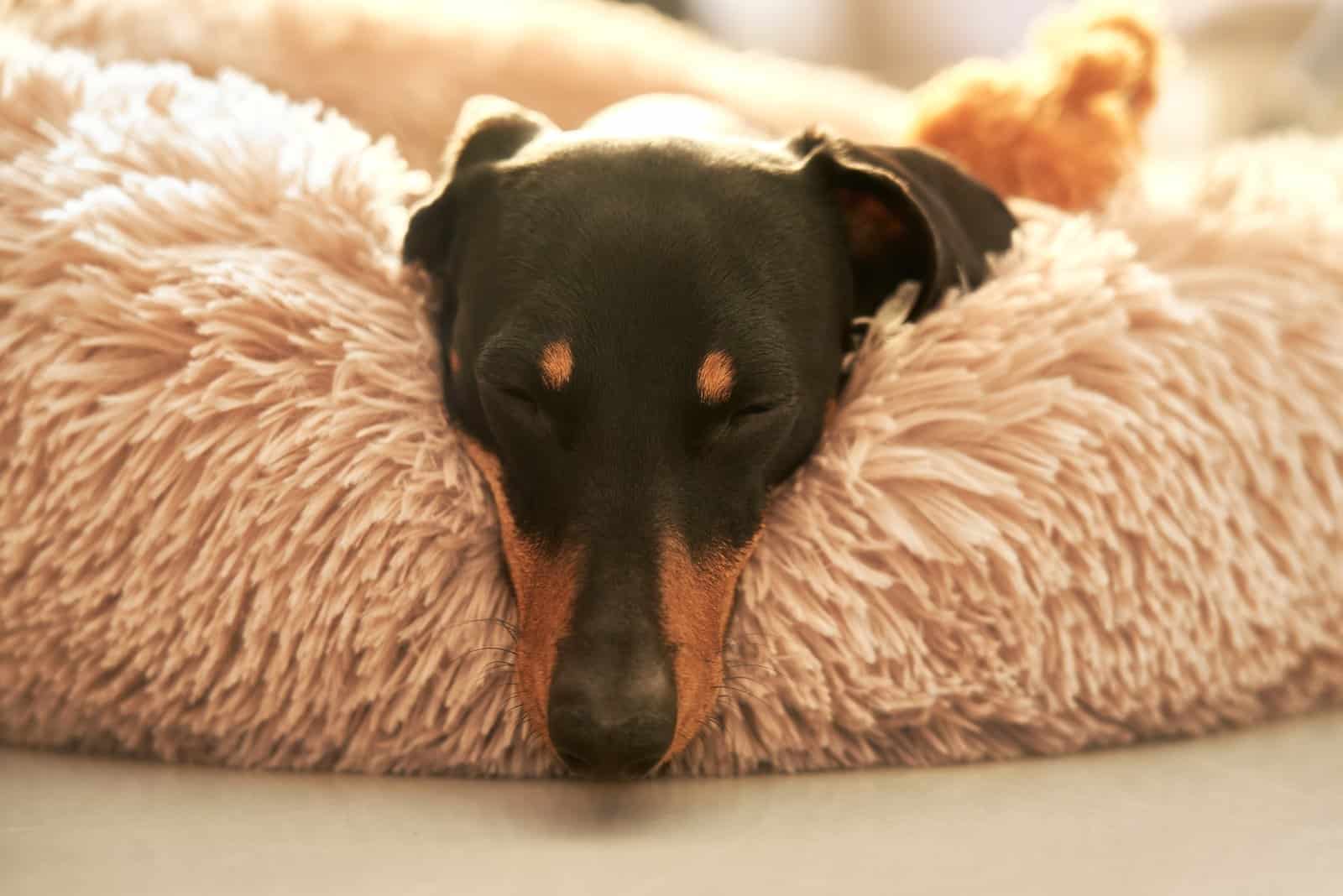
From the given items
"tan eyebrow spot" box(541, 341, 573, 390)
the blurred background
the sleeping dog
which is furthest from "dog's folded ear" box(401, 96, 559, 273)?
the blurred background

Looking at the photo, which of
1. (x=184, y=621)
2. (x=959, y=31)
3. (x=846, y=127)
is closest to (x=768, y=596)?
A: (x=184, y=621)

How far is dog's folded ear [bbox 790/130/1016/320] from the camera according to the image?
46.3 inches

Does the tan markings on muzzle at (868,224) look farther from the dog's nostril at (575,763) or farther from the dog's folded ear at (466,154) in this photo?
the dog's nostril at (575,763)

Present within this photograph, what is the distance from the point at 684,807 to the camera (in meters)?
0.94

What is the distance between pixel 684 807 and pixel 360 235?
665mm

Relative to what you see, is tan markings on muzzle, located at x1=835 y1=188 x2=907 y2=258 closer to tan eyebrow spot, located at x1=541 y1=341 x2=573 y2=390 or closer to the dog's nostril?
tan eyebrow spot, located at x1=541 y1=341 x2=573 y2=390

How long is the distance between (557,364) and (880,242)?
0.41 metres

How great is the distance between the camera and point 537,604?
101 centimetres

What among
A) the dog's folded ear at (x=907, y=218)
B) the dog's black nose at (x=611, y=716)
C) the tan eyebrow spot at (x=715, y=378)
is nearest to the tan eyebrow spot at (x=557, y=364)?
the tan eyebrow spot at (x=715, y=378)

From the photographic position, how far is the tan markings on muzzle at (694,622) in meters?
0.97

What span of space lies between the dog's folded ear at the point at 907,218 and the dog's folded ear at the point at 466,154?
321 mm

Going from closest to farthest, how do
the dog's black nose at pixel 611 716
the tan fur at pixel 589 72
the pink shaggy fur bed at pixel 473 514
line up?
1. the dog's black nose at pixel 611 716
2. the pink shaggy fur bed at pixel 473 514
3. the tan fur at pixel 589 72

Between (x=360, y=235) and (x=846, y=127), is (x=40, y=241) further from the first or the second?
(x=846, y=127)

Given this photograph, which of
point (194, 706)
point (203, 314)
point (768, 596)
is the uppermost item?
point (203, 314)
